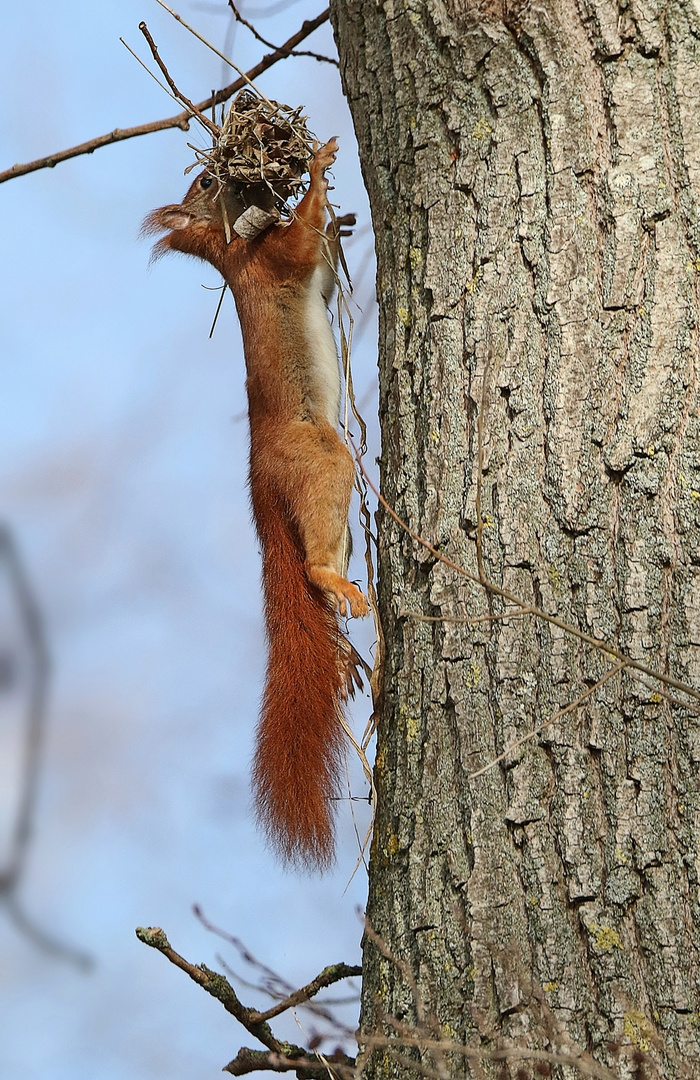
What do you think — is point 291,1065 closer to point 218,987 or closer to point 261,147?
point 218,987

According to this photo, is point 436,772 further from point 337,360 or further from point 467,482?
point 337,360

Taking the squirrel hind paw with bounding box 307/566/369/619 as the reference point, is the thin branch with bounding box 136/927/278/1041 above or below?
below

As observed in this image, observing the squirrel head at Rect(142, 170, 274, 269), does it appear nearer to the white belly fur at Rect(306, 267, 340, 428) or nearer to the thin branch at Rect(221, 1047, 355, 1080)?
the white belly fur at Rect(306, 267, 340, 428)

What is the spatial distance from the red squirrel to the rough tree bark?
360 millimetres

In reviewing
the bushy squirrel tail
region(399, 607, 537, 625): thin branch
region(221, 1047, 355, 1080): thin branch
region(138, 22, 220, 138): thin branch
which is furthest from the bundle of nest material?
region(221, 1047, 355, 1080): thin branch

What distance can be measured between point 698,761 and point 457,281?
1.09m

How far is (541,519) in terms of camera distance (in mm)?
2006

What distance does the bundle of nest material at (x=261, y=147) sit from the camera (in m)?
3.03

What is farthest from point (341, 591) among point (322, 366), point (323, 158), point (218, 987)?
point (323, 158)

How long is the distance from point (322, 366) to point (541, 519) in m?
1.34

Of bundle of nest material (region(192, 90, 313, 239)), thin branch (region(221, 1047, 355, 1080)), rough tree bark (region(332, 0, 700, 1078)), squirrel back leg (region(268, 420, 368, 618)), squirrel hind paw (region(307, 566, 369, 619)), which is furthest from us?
bundle of nest material (region(192, 90, 313, 239))

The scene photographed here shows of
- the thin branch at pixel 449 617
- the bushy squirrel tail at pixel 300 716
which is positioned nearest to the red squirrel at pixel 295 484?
the bushy squirrel tail at pixel 300 716

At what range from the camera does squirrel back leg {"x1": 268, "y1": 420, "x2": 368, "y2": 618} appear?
9.43 feet

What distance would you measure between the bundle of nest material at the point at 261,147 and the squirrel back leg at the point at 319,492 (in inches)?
29.9
